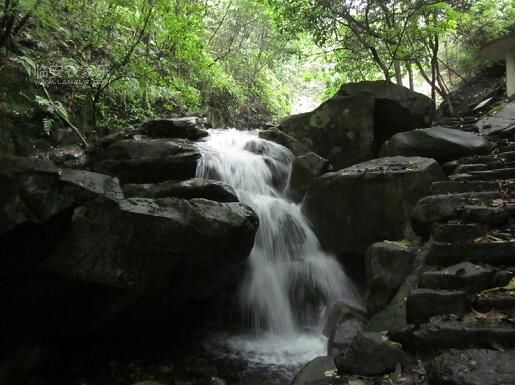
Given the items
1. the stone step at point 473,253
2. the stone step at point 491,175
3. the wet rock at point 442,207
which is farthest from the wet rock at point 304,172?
the stone step at point 473,253

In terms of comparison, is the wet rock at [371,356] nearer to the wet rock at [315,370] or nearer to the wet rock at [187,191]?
the wet rock at [315,370]

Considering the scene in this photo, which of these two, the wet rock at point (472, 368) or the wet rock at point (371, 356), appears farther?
the wet rock at point (371, 356)

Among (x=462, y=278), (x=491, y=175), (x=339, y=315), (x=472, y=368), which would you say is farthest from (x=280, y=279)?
(x=472, y=368)

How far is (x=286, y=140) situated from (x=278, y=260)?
428 cm

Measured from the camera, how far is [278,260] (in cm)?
764

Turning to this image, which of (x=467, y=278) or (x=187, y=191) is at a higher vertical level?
(x=187, y=191)

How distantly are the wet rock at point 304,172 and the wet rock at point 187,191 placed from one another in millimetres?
2403

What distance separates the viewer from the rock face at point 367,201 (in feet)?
21.2

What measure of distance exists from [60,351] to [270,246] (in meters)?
3.88

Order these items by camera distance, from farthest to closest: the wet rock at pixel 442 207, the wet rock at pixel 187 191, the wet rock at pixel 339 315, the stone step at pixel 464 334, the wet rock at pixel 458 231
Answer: the wet rock at pixel 187 191 < the wet rock at pixel 339 315 < the wet rock at pixel 442 207 < the wet rock at pixel 458 231 < the stone step at pixel 464 334

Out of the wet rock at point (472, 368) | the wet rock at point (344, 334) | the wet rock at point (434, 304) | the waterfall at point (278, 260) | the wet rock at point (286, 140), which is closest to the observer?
the wet rock at point (472, 368)

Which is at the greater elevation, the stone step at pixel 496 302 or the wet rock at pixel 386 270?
the wet rock at pixel 386 270

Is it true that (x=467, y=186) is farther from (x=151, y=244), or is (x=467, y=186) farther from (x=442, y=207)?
(x=151, y=244)

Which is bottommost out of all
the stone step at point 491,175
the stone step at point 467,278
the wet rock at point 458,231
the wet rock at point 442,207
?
the stone step at point 467,278
